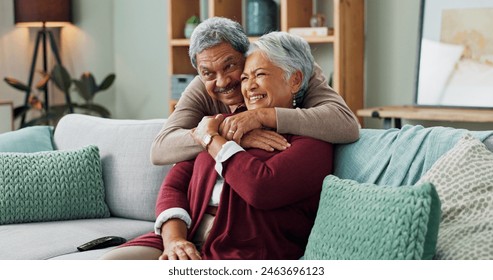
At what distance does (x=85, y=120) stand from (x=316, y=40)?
5.35ft

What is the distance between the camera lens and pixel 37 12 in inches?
214

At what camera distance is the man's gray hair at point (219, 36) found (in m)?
2.53

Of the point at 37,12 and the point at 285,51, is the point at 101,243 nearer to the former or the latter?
the point at 285,51

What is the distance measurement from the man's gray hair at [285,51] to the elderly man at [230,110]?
117 millimetres

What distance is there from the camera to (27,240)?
271 cm

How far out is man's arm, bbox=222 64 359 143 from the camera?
2.31m

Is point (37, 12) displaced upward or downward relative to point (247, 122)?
upward

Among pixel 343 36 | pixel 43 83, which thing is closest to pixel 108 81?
pixel 43 83

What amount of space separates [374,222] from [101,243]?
1.11m

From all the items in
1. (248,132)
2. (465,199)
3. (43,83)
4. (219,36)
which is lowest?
(43,83)

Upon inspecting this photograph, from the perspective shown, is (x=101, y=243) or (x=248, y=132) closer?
(x=248, y=132)

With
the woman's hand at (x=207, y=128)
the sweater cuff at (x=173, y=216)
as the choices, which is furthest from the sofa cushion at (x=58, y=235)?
the woman's hand at (x=207, y=128)
